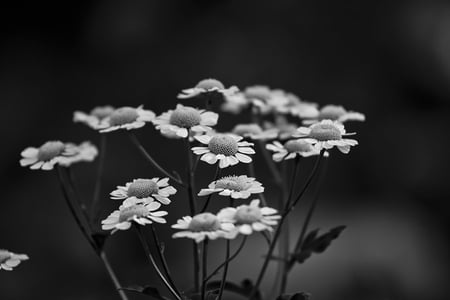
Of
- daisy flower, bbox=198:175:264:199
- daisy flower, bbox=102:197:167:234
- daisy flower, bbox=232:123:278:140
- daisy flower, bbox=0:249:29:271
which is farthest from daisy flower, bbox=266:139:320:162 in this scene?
daisy flower, bbox=0:249:29:271

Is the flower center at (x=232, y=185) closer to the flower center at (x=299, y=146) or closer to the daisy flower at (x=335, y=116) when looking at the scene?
the flower center at (x=299, y=146)

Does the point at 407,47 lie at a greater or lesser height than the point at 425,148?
greater

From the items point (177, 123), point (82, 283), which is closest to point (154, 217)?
point (177, 123)

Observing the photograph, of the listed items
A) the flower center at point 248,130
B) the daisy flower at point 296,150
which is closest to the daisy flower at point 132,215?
the daisy flower at point 296,150

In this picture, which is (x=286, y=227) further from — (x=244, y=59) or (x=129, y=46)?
(x=129, y=46)

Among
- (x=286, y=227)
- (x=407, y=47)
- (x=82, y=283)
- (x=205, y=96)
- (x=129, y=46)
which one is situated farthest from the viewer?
(x=129, y=46)

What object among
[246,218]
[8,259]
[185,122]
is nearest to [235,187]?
[246,218]

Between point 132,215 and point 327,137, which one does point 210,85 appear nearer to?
point 327,137
